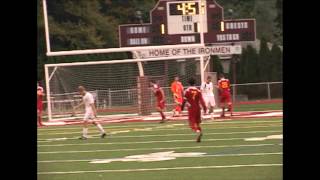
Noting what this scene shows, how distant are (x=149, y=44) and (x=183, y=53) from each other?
482cm

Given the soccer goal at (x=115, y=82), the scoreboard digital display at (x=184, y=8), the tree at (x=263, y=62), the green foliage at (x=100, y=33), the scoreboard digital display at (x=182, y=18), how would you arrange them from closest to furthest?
the soccer goal at (x=115, y=82), the scoreboard digital display at (x=184, y=8), the scoreboard digital display at (x=182, y=18), the green foliage at (x=100, y=33), the tree at (x=263, y=62)

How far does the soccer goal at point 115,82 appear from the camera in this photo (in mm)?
32062

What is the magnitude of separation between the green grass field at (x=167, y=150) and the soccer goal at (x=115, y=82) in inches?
351

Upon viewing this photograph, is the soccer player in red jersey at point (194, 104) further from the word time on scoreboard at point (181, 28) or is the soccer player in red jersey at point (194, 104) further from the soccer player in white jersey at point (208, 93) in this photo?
the word time on scoreboard at point (181, 28)

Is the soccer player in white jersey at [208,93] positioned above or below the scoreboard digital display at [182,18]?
below

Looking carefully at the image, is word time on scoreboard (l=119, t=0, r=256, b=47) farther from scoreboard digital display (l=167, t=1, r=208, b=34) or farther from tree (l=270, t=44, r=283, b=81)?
tree (l=270, t=44, r=283, b=81)

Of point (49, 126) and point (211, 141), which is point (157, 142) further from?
point (49, 126)

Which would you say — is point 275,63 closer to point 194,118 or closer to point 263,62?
point 263,62

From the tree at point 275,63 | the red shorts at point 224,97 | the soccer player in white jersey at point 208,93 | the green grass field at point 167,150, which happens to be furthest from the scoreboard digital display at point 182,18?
the tree at point 275,63

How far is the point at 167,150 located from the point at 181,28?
19.7 meters

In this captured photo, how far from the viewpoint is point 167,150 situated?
50.1ft

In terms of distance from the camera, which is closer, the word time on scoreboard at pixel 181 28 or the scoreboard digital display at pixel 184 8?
the scoreboard digital display at pixel 184 8

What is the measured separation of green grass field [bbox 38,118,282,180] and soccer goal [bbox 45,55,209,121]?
8919 millimetres

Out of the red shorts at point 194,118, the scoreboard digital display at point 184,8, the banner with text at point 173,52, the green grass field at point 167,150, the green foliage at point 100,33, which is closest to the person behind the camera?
the green grass field at point 167,150
